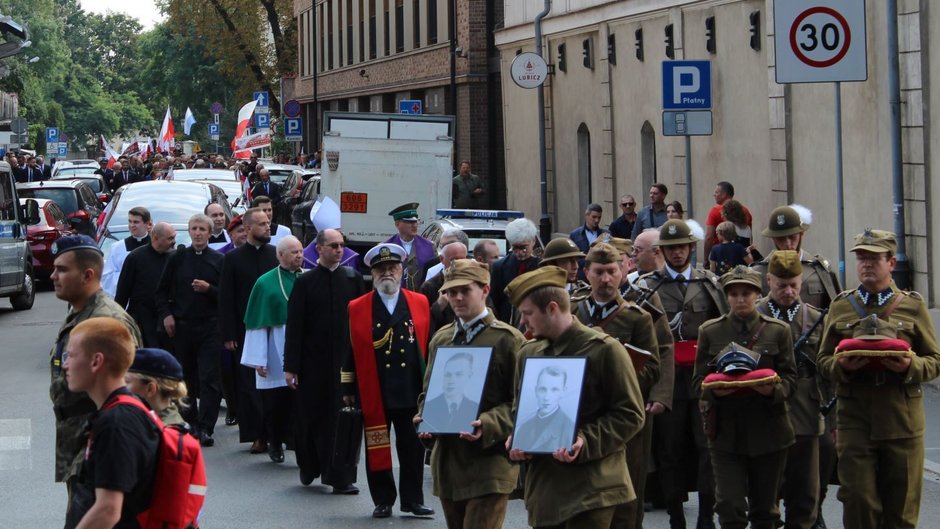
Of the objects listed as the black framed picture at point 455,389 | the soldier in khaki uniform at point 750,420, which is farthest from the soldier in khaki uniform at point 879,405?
the black framed picture at point 455,389

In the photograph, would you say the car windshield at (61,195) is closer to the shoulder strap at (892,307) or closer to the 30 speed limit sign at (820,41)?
the 30 speed limit sign at (820,41)

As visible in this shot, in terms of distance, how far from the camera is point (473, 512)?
7.04 metres

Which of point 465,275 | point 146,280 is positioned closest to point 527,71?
point 146,280

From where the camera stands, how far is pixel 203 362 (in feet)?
42.5

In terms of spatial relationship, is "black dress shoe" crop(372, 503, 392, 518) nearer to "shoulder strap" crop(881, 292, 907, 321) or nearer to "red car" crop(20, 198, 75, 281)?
"shoulder strap" crop(881, 292, 907, 321)

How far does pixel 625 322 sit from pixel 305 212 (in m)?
22.4

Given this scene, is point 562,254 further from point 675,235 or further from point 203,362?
point 203,362

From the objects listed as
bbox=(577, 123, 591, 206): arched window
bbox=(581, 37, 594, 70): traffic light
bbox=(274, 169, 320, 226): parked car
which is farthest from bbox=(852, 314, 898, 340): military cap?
bbox=(274, 169, 320, 226): parked car

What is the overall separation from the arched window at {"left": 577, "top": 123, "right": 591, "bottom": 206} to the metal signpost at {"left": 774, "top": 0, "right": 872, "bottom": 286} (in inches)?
732

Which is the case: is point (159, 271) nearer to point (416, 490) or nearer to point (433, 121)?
point (416, 490)

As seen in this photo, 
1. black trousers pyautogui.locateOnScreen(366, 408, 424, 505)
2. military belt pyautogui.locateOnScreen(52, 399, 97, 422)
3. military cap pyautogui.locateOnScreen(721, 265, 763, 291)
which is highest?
military cap pyautogui.locateOnScreen(721, 265, 763, 291)

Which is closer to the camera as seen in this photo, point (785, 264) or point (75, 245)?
point (75, 245)

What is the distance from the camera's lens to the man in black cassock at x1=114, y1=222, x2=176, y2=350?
1319cm

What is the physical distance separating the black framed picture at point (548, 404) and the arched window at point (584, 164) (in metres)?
24.2
